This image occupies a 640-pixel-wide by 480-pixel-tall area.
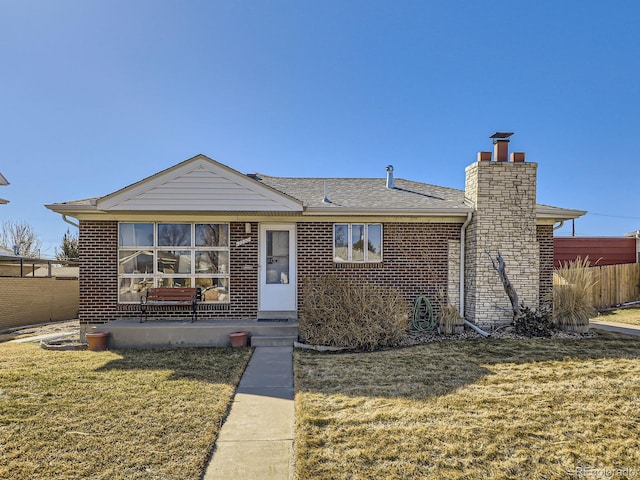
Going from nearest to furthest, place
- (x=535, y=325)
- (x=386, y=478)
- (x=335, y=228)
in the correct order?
(x=386, y=478)
(x=535, y=325)
(x=335, y=228)

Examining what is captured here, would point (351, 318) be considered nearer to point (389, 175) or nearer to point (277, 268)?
point (277, 268)

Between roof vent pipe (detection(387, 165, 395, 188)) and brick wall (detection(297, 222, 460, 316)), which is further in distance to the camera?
roof vent pipe (detection(387, 165, 395, 188))

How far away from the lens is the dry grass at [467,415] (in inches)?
135

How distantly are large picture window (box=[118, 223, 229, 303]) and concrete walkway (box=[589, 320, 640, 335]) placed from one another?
33.2 ft

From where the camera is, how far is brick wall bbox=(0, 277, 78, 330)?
554 inches

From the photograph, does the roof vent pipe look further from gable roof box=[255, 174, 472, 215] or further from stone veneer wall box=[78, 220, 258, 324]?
stone veneer wall box=[78, 220, 258, 324]

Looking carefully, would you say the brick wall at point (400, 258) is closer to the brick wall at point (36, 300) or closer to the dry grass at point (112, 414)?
the dry grass at point (112, 414)

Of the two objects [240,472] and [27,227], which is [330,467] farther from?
[27,227]

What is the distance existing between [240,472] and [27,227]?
4744cm

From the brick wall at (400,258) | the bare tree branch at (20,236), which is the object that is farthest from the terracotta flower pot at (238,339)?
the bare tree branch at (20,236)

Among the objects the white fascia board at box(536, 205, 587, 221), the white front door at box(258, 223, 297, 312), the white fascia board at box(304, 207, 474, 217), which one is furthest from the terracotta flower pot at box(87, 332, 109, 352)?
the white fascia board at box(536, 205, 587, 221)

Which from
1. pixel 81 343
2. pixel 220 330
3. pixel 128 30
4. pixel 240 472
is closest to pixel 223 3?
pixel 128 30

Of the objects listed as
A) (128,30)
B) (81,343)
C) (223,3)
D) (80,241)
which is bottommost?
(81,343)

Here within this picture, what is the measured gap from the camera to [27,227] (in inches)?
1577
